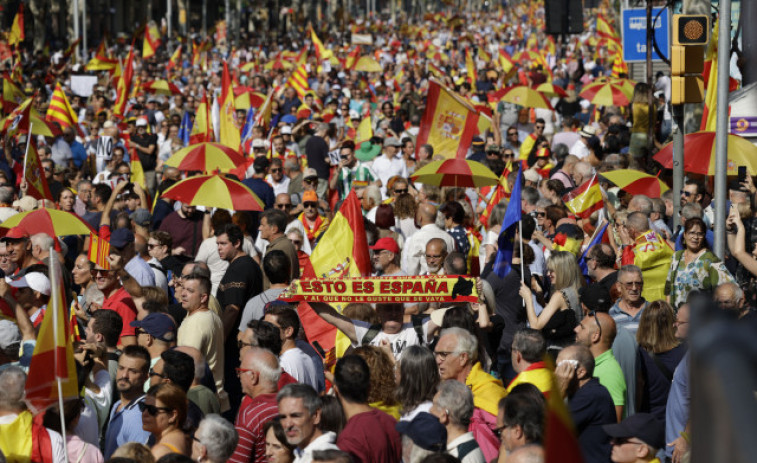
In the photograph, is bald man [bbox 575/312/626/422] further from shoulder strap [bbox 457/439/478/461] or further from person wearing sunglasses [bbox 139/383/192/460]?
person wearing sunglasses [bbox 139/383/192/460]

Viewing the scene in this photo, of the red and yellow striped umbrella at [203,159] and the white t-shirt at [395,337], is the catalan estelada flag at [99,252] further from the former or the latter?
the red and yellow striped umbrella at [203,159]

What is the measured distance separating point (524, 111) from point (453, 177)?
7.17 m

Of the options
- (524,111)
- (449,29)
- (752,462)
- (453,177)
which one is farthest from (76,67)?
(449,29)

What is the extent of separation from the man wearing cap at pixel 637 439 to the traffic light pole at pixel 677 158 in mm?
5974

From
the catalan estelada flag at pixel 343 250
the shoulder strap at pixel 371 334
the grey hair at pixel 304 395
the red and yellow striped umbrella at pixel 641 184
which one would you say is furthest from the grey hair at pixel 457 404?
the red and yellow striped umbrella at pixel 641 184

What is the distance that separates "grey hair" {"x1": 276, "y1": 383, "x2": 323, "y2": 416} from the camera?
14.5 ft

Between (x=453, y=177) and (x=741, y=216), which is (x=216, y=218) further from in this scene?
(x=741, y=216)

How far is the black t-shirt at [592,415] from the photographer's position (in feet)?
16.0

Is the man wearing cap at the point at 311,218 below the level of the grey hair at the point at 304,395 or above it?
below

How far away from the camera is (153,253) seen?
8.87 metres

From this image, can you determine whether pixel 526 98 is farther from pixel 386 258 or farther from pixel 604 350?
pixel 604 350

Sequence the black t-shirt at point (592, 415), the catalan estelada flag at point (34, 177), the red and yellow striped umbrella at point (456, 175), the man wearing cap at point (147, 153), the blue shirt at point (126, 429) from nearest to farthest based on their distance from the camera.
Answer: the black t-shirt at point (592, 415), the blue shirt at point (126, 429), the red and yellow striped umbrella at point (456, 175), the catalan estelada flag at point (34, 177), the man wearing cap at point (147, 153)

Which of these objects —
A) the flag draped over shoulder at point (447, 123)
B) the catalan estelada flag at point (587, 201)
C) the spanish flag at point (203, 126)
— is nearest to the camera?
the catalan estelada flag at point (587, 201)

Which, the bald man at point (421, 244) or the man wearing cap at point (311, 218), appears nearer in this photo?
the bald man at point (421, 244)
